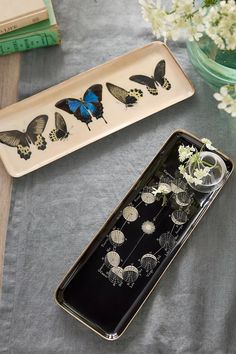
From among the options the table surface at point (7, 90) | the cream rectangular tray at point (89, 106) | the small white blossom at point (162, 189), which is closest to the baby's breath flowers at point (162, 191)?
the small white blossom at point (162, 189)

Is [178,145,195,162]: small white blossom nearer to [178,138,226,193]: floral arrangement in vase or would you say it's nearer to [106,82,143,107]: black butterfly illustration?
[178,138,226,193]: floral arrangement in vase

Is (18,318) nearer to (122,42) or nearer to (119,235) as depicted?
(119,235)

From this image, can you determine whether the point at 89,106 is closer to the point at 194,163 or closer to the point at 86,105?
the point at 86,105

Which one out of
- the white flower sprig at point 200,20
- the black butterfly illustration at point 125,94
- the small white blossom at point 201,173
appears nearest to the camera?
the white flower sprig at point 200,20

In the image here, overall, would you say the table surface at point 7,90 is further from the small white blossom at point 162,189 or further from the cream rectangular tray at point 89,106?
the small white blossom at point 162,189

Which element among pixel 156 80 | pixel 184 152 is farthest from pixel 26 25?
pixel 184 152

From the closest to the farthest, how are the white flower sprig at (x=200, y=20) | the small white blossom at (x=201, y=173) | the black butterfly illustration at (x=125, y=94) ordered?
the white flower sprig at (x=200, y=20) → the small white blossom at (x=201, y=173) → the black butterfly illustration at (x=125, y=94)

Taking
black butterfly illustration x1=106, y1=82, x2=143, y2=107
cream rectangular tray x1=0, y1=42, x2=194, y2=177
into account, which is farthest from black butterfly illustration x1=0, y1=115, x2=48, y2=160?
black butterfly illustration x1=106, y1=82, x2=143, y2=107
